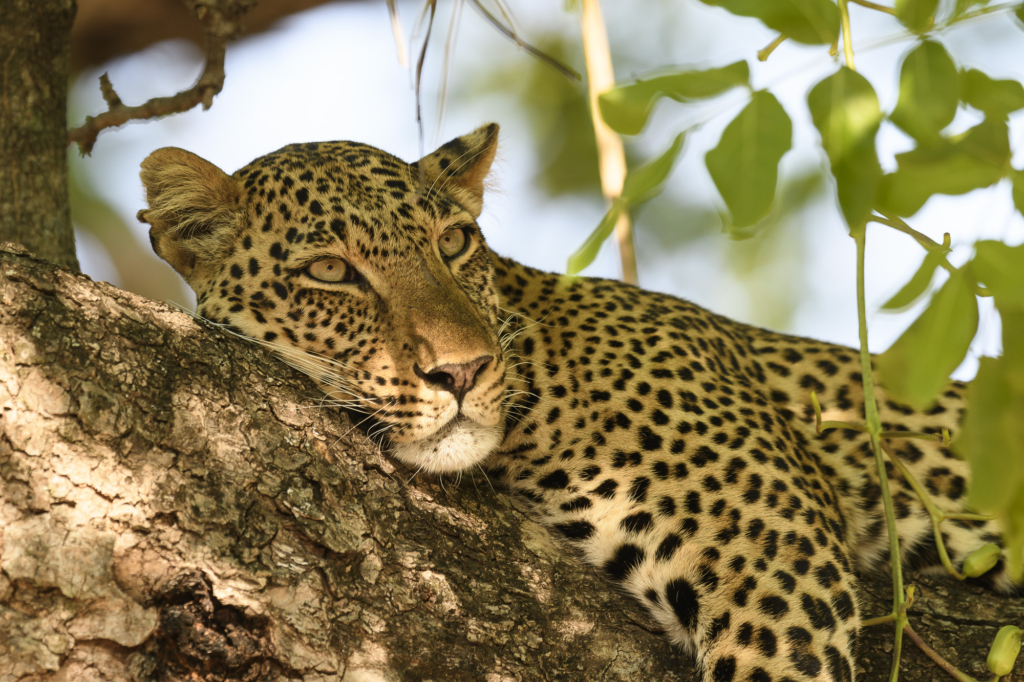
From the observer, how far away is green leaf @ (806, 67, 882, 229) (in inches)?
50.7

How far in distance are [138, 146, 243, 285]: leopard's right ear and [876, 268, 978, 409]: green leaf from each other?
3130mm

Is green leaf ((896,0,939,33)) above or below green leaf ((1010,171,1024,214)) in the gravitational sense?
above

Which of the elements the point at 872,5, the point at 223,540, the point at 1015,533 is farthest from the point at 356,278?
the point at 1015,533

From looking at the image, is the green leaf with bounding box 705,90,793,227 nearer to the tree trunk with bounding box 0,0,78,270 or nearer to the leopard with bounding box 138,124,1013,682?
the leopard with bounding box 138,124,1013,682

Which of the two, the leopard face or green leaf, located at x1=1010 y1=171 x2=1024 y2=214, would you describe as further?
the leopard face

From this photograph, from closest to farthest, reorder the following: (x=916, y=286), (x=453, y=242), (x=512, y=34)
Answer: (x=916, y=286) → (x=512, y=34) → (x=453, y=242)

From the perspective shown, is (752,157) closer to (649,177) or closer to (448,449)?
(649,177)

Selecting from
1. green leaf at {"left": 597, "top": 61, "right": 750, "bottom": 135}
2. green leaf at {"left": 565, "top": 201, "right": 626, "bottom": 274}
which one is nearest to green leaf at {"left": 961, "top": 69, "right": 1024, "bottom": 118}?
green leaf at {"left": 597, "top": 61, "right": 750, "bottom": 135}

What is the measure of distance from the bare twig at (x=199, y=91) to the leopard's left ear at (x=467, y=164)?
128 centimetres

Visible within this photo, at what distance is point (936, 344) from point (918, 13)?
0.55 m

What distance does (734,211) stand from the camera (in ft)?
4.16

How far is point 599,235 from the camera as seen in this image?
1.33 meters

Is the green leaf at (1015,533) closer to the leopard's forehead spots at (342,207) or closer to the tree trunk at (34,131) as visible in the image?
the leopard's forehead spots at (342,207)

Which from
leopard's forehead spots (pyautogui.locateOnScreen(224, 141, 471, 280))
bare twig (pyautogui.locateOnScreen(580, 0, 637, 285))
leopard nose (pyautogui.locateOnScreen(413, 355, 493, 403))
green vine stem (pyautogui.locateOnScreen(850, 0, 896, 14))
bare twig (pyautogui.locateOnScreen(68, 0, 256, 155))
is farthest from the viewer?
bare twig (pyautogui.locateOnScreen(68, 0, 256, 155))
